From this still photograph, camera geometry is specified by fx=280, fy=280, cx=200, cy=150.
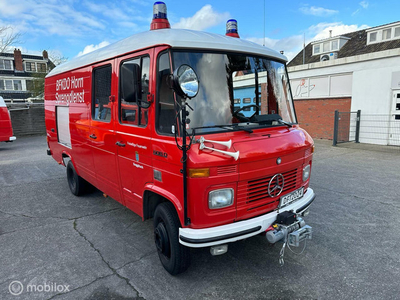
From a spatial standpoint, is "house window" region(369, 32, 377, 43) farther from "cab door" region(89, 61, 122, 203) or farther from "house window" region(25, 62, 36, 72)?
"house window" region(25, 62, 36, 72)

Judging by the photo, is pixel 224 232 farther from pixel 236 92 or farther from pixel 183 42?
pixel 183 42

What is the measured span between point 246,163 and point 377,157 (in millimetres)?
8243

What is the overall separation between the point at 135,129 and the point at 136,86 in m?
0.53

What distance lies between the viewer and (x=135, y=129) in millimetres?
3295

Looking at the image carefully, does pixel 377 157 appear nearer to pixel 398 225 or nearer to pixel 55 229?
pixel 398 225

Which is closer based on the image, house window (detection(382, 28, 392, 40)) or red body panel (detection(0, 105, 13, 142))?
red body panel (detection(0, 105, 13, 142))

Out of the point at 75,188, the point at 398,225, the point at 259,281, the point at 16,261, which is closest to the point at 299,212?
the point at 259,281

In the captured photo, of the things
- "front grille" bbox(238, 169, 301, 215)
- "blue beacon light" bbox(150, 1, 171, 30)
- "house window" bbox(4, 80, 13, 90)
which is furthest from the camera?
"house window" bbox(4, 80, 13, 90)

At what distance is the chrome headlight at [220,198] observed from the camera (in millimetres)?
2623

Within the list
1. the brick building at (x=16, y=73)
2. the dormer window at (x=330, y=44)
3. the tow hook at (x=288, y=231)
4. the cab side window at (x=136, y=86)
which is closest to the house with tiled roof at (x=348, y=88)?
the dormer window at (x=330, y=44)

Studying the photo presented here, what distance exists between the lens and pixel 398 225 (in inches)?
165

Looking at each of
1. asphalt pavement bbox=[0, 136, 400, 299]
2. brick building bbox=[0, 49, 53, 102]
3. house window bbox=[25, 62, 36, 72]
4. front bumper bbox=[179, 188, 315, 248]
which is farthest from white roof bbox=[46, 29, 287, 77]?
house window bbox=[25, 62, 36, 72]

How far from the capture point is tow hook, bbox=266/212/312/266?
2795 mm

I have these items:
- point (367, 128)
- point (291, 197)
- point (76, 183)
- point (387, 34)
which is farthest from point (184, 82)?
point (387, 34)
